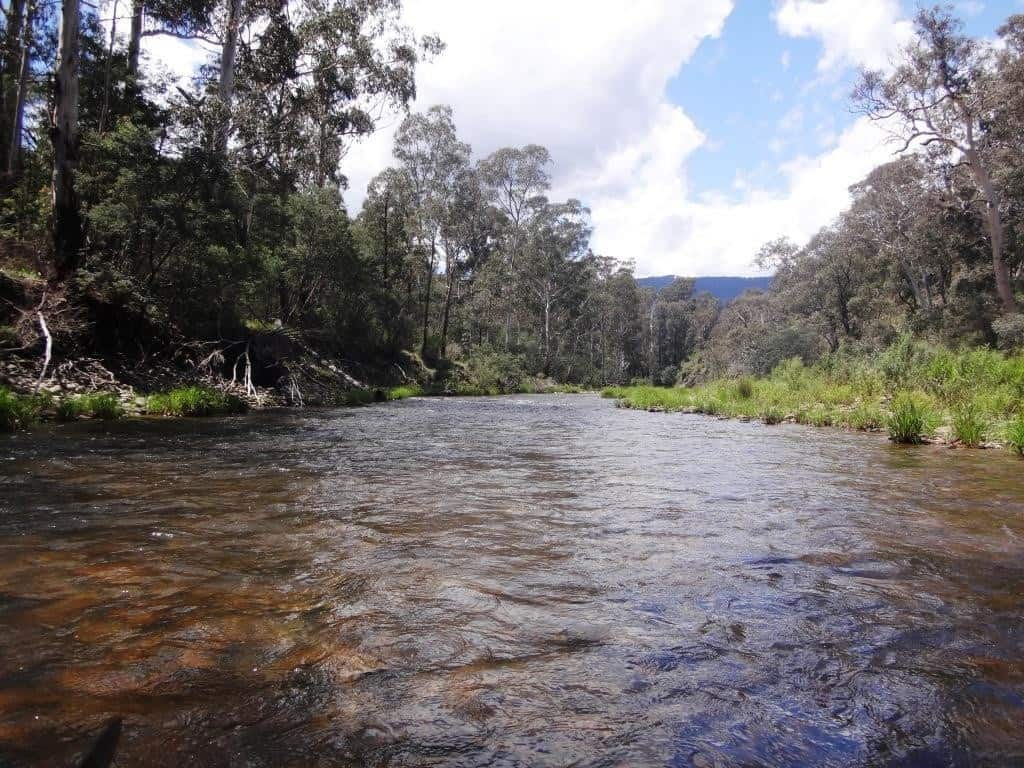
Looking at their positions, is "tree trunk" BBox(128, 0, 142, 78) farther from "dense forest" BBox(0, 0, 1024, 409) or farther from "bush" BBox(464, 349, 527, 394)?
"bush" BBox(464, 349, 527, 394)

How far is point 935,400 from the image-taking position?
11344 millimetres

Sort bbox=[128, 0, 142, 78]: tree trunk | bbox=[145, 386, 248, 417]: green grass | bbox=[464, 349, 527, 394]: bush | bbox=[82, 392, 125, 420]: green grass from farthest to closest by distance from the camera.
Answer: bbox=[464, 349, 527, 394]: bush → bbox=[128, 0, 142, 78]: tree trunk → bbox=[145, 386, 248, 417]: green grass → bbox=[82, 392, 125, 420]: green grass

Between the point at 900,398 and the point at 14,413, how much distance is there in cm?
1509

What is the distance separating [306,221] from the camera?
21.6m

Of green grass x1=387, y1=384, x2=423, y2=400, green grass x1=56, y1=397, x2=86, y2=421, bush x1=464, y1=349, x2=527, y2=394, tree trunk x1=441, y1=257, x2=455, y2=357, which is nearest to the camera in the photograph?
green grass x1=56, y1=397, x2=86, y2=421

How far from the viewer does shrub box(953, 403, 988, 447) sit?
27.3 ft

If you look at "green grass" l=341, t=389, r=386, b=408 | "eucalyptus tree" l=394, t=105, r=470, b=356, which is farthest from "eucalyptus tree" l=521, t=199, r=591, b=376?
"green grass" l=341, t=389, r=386, b=408

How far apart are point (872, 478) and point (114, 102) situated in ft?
68.0

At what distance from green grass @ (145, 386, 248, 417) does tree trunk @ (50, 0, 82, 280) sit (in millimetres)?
3504

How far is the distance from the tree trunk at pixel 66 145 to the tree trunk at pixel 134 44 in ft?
15.8

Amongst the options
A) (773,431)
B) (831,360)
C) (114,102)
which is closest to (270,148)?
(114,102)

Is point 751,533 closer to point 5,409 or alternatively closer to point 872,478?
point 872,478

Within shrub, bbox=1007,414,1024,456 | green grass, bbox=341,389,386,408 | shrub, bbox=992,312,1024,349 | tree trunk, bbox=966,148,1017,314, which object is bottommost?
green grass, bbox=341,389,386,408

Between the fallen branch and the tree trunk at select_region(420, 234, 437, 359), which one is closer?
the fallen branch
